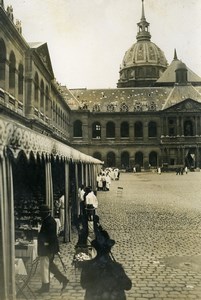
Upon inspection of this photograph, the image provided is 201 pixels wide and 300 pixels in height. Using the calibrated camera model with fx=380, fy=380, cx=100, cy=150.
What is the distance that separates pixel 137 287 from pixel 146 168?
58975 millimetres

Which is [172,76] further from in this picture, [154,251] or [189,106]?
[154,251]

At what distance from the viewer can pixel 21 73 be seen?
80.9ft

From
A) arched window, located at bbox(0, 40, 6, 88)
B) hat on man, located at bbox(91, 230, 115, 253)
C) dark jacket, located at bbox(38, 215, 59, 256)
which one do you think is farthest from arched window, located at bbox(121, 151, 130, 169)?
hat on man, located at bbox(91, 230, 115, 253)

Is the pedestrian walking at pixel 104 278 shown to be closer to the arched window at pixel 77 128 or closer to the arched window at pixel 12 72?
the arched window at pixel 12 72

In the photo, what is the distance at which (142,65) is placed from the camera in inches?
3334

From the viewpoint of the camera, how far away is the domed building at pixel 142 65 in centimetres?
8394

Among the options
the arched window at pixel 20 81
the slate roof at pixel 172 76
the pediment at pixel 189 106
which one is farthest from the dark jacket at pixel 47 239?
the slate roof at pixel 172 76

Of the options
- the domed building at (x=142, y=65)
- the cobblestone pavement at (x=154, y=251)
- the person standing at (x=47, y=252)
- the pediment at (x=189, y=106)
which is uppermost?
the domed building at (x=142, y=65)

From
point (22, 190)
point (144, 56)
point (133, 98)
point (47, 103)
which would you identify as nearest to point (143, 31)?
point (144, 56)

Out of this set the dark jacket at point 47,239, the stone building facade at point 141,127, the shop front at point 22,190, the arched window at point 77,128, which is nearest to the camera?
the shop front at point 22,190

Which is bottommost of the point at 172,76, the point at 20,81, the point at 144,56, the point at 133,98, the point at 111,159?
the point at 111,159

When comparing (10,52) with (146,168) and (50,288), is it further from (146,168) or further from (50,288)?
(146,168)

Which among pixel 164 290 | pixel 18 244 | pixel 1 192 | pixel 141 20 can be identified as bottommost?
pixel 164 290

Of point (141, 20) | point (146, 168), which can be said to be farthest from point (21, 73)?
point (141, 20)
